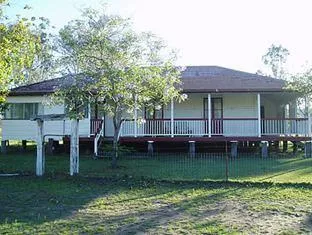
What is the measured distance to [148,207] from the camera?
1146cm

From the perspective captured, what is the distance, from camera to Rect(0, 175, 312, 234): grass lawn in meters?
9.32

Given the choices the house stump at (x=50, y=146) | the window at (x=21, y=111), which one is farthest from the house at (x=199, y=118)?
the house stump at (x=50, y=146)

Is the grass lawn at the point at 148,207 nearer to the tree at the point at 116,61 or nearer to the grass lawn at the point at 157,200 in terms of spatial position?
the grass lawn at the point at 157,200

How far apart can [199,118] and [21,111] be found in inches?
414

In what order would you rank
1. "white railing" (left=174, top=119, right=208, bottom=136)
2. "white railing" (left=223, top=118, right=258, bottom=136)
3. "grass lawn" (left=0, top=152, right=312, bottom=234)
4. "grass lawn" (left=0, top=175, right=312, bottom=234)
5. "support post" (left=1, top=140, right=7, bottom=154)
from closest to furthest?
"grass lawn" (left=0, top=175, right=312, bottom=234) → "grass lawn" (left=0, top=152, right=312, bottom=234) → "white railing" (left=174, top=119, right=208, bottom=136) → "white railing" (left=223, top=118, right=258, bottom=136) → "support post" (left=1, top=140, right=7, bottom=154)

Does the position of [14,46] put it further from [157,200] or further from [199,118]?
[199,118]

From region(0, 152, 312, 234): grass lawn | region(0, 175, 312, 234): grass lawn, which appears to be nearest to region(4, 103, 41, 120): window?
region(0, 152, 312, 234): grass lawn

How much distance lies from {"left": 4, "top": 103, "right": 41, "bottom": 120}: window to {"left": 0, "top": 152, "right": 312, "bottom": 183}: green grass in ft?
15.0

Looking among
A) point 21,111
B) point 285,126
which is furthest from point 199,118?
point 21,111

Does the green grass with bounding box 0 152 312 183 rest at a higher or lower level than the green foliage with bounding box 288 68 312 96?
lower

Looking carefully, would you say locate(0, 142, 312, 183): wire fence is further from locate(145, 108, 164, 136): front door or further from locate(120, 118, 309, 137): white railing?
locate(145, 108, 164, 136): front door

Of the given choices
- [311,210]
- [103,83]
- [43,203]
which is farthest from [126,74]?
[311,210]

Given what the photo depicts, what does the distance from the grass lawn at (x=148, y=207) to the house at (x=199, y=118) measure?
32.4 feet

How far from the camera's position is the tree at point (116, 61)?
17781mm
